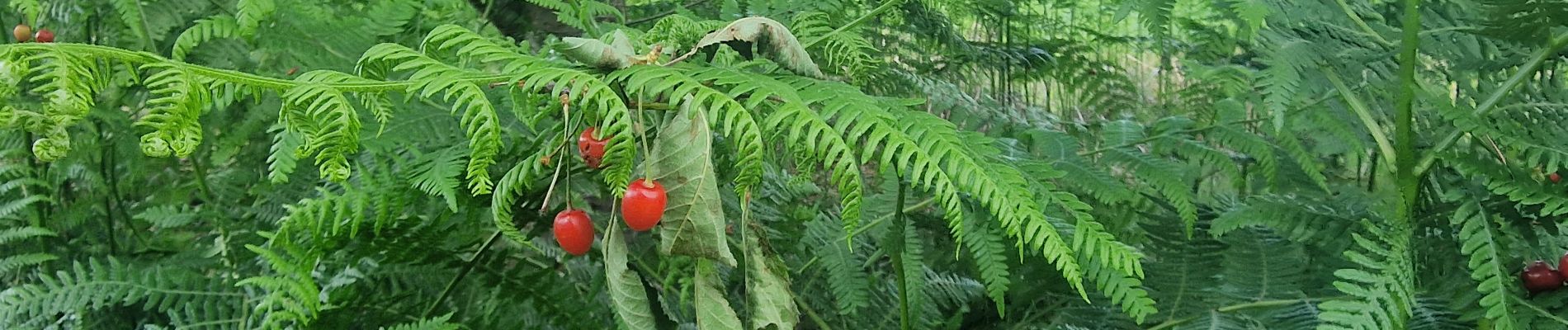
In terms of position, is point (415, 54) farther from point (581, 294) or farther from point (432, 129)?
point (581, 294)

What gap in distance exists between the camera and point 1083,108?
2.33 meters

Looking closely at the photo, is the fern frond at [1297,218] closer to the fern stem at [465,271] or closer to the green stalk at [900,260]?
the green stalk at [900,260]

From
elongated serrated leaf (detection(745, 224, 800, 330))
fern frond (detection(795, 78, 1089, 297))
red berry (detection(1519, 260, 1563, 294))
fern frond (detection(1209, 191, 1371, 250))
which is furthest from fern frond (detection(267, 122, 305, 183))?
red berry (detection(1519, 260, 1563, 294))

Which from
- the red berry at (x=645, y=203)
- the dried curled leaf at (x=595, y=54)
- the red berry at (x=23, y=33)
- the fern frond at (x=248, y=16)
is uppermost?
the dried curled leaf at (x=595, y=54)

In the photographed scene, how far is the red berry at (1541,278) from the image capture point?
865mm

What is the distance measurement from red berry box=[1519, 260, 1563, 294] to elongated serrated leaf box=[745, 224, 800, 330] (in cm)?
73

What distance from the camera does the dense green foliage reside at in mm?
557

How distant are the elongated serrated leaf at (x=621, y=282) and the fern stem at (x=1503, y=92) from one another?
0.75m

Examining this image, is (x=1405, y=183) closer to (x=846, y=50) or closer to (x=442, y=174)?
(x=846, y=50)

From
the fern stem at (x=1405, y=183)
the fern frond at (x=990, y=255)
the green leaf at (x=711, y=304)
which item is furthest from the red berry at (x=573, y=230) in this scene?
the fern stem at (x=1405, y=183)

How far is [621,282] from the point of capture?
2.26 ft

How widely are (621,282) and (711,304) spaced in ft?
→ 0.23

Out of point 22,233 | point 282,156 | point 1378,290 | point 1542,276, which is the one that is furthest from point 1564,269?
point 22,233

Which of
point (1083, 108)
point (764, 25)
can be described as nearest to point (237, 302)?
point (764, 25)
